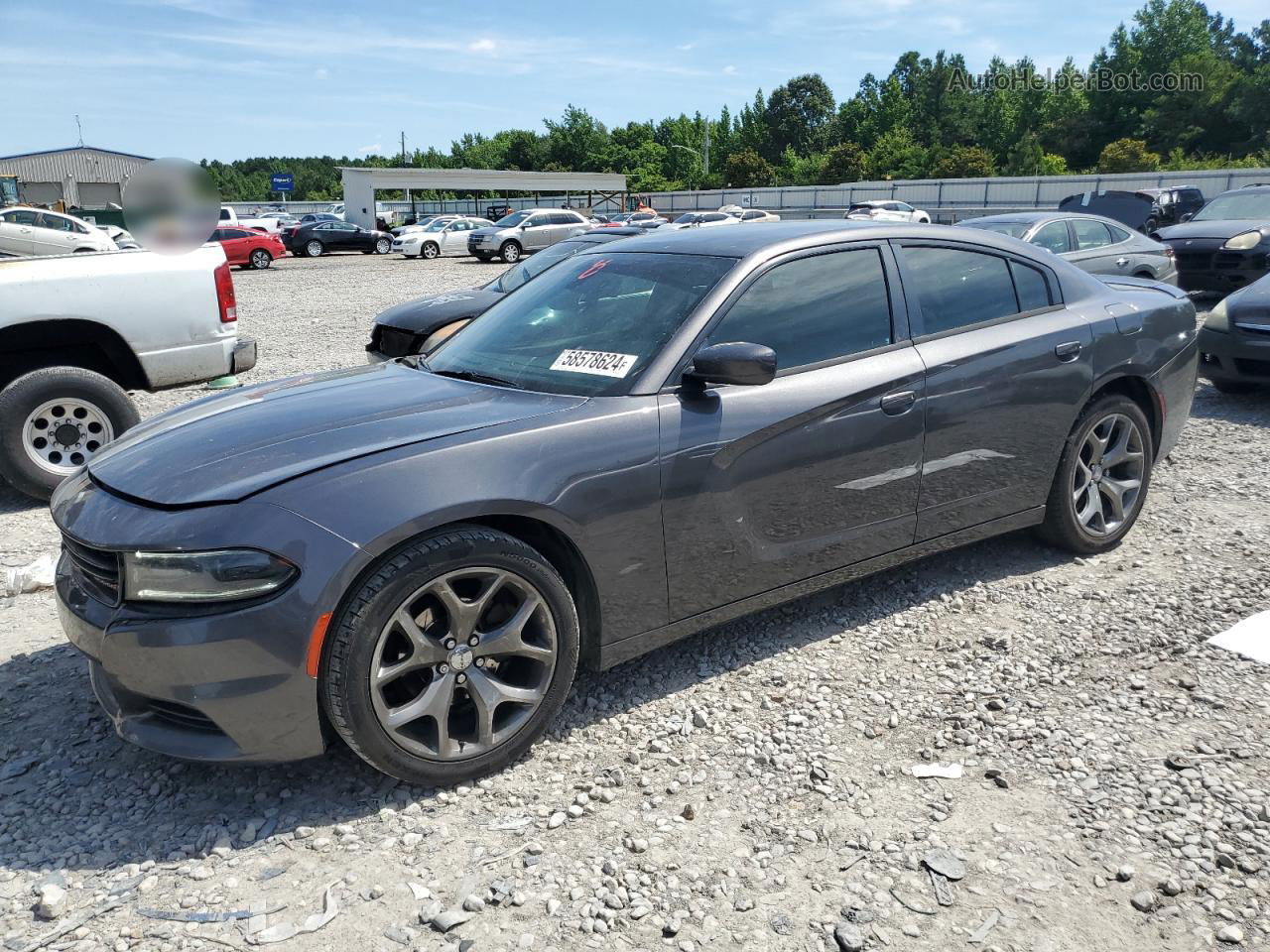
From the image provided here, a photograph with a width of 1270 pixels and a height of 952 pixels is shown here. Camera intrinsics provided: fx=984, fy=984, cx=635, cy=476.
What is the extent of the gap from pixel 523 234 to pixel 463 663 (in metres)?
29.0

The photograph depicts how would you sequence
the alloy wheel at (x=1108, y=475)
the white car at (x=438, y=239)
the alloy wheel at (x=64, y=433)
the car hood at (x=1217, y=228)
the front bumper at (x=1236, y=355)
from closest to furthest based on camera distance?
the alloy wheel at (x=1108, y=475) < the alloy wheel at (x=64, y=433) < the front bumper at (x=1236, y=355) < the car hood at (x=1217, y=228) < the white car at (x=438, y=239)

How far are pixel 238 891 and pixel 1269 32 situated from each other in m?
99.3

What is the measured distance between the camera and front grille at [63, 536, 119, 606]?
2809mm

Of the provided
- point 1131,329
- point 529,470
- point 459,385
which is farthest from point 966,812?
point 1131,329

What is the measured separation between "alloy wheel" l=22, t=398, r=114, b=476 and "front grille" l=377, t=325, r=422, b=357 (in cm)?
264

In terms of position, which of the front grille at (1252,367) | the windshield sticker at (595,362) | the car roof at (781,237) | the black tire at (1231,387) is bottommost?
the black tire at (1231,387)

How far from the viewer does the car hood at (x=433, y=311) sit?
8.17m

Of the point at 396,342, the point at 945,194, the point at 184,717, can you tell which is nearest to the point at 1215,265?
the point at 396,342

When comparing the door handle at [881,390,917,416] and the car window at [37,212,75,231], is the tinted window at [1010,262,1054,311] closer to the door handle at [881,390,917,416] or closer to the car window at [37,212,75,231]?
the door handle at [881,390,917,416]

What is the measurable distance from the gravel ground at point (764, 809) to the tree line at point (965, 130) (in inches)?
2313

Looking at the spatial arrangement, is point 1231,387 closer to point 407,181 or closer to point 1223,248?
point 1223,248

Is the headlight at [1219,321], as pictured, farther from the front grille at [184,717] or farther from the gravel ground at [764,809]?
the front grille at [184,717]

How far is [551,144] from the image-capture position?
97.2 m

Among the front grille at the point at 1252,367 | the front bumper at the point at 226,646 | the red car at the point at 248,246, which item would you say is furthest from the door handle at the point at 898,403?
the red car at the point at 248,246
